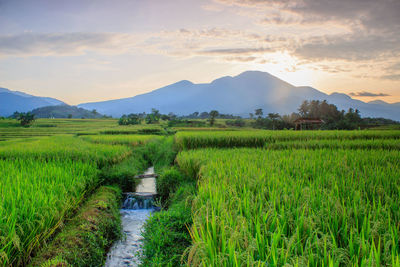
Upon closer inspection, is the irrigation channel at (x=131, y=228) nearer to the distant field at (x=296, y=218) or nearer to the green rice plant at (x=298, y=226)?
the distant field at (x=296, y=218)

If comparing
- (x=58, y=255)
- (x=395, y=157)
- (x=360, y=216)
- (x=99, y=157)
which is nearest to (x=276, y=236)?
(x=360, y=216)

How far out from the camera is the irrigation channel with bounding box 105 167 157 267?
400 centimetres

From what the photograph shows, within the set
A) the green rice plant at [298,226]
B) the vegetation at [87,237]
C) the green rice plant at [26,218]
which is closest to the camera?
the green rice plant at [298,226]

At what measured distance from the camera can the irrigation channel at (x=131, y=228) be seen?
158 inches

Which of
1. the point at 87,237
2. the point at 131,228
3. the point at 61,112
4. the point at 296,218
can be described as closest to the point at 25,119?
the point at 131,228

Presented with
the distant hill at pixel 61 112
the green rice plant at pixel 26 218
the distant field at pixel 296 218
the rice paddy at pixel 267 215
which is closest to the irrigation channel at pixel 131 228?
the rice paddy at pixel 267 215

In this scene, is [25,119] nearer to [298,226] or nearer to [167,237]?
[167,237]

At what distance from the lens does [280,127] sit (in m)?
47.2

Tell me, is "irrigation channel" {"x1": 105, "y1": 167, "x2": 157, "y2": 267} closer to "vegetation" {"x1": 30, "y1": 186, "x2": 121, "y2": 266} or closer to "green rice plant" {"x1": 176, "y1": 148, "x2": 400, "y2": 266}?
"vegetation" {"x1": 30, "y1": 186, "x2": 121, "y2": 266}

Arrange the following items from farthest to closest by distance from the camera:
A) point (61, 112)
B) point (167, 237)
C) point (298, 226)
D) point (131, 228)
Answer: point (61, 112), point (131, 228), point (167, 237), point (298, 226)

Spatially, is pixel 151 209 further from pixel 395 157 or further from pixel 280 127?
pixel 280 127

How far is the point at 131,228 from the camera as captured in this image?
5.04 meters

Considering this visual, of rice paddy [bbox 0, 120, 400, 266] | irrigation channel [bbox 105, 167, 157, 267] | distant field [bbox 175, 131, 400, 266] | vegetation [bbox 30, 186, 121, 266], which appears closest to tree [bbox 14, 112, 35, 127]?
irrigation channel [bbox 105, 167, 157, 267]

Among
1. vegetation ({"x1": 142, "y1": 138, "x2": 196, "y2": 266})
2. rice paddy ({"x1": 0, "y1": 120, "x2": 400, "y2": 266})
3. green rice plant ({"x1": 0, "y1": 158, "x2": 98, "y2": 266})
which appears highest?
rice paddy ({"x1": 0, "y1": 120, "x2": 400, "y2": 266})
